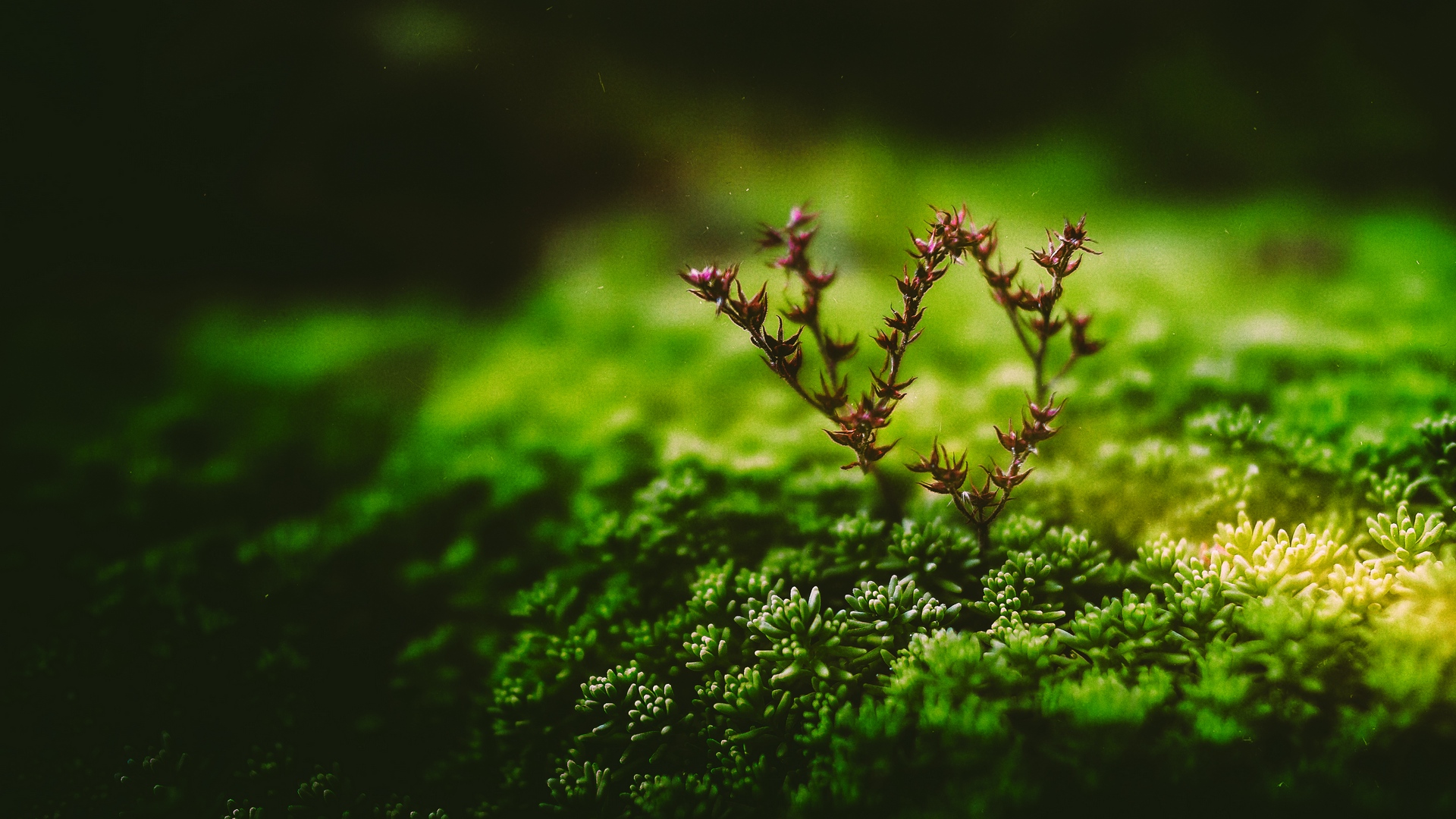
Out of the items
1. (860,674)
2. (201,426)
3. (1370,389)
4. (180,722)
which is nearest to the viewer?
(860,674)

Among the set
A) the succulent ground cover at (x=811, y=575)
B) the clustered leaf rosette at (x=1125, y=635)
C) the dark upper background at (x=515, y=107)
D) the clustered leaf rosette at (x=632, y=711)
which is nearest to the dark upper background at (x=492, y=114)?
the dark upper background at (x=515, y=107)

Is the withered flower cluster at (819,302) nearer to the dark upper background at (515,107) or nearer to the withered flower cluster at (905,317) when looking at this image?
the withered flower cluster at (905,317)

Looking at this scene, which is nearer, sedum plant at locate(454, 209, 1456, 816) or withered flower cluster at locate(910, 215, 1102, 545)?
sedum plant at locate(454, 209, 1456, 816)

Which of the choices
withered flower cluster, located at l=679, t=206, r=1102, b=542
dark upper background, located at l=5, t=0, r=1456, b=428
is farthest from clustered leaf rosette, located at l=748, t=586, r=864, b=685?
dark upper background, located at l=5, t=0, r=1456, b=428

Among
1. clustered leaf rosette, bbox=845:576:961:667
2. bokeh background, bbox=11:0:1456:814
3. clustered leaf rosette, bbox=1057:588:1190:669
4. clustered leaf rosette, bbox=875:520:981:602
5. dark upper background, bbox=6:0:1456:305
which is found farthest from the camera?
dark upper background, bbox=6:0:1456:305

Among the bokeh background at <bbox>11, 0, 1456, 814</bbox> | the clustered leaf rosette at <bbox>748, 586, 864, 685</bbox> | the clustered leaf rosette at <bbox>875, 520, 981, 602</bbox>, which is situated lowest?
the clustered leaf rosette at <bbox>748, 586, 864, 685</bbox>

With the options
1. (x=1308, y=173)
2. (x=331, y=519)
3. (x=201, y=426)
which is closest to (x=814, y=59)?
(x=1308, y=173)

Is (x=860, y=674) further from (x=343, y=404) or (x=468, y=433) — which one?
(x=343, y=404)

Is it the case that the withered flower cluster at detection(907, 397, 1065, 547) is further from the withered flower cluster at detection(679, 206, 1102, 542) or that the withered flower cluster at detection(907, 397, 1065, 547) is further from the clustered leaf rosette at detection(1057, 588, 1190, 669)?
the clustered leaf rosette at detection(1057, 588, 1190, 669)
